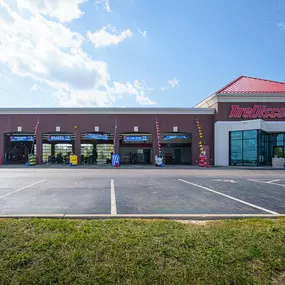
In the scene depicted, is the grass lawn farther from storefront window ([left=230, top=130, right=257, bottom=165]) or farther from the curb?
storefront window ([left=230, top=130, right=257, bottom=165])

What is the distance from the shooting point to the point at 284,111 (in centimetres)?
2520

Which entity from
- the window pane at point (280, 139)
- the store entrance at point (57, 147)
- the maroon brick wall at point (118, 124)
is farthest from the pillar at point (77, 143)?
the window pane at point (280, 139)

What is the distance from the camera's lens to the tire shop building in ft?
82.1

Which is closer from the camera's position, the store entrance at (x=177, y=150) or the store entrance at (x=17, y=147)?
the store entrance at (x=17, y=147)

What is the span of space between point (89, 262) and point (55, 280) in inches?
17.8

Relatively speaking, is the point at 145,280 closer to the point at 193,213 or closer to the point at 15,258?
the point at 15,258

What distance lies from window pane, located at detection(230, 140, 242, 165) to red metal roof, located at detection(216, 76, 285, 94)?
5667 mm

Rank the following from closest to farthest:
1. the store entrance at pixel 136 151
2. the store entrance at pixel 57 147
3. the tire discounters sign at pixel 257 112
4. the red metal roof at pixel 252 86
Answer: the tire discounters sign at pixel 257 112
the red metal roof at pixel 252 86
the store entrance at pixel 57 147
the store entrance at pixel 136 151

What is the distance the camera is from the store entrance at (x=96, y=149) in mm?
29278

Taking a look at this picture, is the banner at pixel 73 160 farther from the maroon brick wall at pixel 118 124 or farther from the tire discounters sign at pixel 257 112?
the tire discounters sign at pixel 257 112

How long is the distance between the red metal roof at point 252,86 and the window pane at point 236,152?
18.6ft

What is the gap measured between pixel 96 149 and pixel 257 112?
22328mm

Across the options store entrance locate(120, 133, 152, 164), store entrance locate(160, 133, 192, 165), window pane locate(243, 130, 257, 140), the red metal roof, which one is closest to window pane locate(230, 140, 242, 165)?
window pane locate(243, 130, 257, 140)

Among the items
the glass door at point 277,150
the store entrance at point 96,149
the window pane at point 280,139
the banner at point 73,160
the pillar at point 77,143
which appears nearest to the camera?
the glass door at point 277,150
